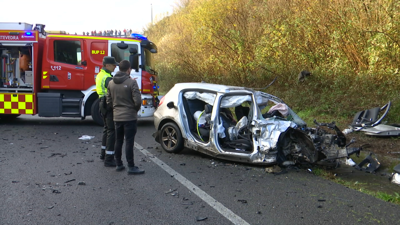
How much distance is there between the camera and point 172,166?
21.7 ft

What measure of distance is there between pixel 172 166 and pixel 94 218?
2575 millimetres

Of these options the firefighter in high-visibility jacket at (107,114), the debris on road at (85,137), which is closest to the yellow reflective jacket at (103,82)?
the firefighter in high-visibility jacket at (107,114)

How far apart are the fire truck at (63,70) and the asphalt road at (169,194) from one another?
3690mm

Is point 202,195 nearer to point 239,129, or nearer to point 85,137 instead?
point 239,129

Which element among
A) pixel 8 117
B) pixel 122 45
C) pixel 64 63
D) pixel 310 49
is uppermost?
pixel 310 49

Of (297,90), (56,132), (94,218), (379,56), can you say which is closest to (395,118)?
(379,56)

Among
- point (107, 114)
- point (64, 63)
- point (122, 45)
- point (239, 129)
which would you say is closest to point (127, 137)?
point (107, 114)

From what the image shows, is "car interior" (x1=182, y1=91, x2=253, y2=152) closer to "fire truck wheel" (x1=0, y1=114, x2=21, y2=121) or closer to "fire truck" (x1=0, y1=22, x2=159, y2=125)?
"fire truck" (x1=0, y1=22, x2=159, y2=125)

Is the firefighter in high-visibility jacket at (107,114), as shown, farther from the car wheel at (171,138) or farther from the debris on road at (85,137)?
the debris on road at (85,137)

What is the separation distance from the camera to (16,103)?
11.2 meters

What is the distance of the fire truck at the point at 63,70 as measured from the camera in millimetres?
11055

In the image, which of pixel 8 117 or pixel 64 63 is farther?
pixel 8 117

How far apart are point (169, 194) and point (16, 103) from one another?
26.8 ft

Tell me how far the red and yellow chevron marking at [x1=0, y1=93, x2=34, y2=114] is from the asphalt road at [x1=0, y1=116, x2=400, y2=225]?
3817 mm
